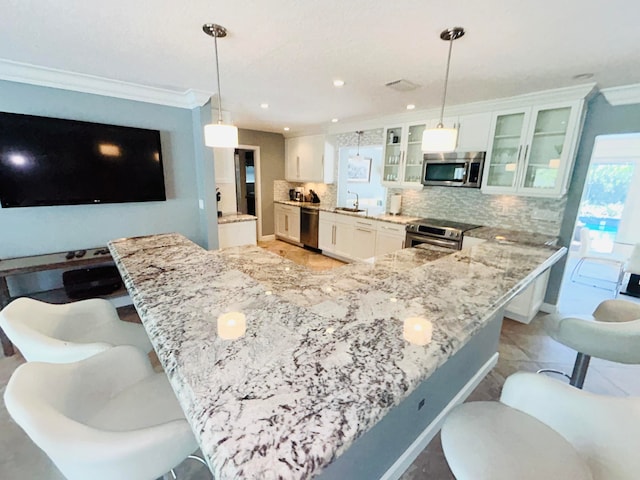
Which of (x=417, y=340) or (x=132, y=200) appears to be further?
(x=132, y=200)

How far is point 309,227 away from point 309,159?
4.44ft

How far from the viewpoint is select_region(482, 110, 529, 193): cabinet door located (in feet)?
10.1

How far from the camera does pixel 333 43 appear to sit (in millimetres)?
1900

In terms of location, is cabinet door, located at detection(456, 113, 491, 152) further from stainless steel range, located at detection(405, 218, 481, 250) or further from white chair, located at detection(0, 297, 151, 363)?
white chair, located at detection(0, 297, 151, 363)

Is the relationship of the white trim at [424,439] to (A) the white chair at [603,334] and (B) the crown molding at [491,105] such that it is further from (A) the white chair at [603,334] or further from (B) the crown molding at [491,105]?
(B) the crown molding at [491,105]

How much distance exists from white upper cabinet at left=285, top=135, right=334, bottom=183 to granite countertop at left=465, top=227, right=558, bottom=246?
2.93m

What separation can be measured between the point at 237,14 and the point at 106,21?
813 millimetres

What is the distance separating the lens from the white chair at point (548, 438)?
0.78m

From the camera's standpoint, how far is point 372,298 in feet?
3.99

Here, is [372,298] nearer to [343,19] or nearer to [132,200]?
[343,19]

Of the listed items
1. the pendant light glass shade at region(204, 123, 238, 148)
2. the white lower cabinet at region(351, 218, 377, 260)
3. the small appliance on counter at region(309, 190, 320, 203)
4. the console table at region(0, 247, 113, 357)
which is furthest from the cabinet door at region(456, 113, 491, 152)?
the console table at region(0, 247, 113, 357)

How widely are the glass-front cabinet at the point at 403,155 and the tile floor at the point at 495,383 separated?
7.13 feet

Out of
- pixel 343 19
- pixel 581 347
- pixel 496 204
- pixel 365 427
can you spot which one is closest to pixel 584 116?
pixel 496 204

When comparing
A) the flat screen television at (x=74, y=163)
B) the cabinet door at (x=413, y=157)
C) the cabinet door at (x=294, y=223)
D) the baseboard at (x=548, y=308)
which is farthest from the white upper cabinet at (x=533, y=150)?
the flat screen television at (x=74, y=163)
